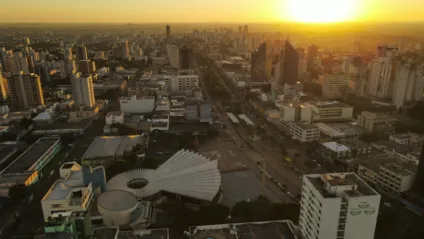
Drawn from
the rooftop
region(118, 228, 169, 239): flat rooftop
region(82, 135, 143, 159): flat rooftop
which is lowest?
region(82, 135, 143, 159): flat rooftop

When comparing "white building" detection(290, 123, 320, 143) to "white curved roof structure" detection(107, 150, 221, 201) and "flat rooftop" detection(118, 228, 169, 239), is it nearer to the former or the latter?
"white curved roof structure" detection(107, 150, 221, 201)

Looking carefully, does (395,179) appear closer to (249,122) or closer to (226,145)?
(226,145)

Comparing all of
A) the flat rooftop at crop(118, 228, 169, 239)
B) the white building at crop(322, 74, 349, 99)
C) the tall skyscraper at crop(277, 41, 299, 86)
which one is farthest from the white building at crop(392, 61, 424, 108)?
the flat rooftop at crop(118, 228, 169, 239)

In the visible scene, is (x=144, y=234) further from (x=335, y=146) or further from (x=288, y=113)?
(x=288, y=113)

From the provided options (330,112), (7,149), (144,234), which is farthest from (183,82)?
(144,234)

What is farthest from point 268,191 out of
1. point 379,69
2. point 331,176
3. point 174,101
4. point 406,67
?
point 379,69

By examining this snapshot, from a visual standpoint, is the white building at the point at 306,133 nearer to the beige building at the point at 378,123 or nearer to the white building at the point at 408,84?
the beige building at the point at 378,123
